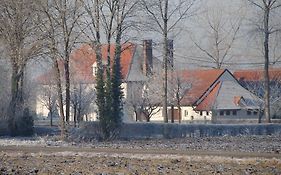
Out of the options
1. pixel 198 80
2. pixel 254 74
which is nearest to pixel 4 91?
pixel 198 80

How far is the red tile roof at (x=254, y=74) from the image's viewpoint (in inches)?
3274

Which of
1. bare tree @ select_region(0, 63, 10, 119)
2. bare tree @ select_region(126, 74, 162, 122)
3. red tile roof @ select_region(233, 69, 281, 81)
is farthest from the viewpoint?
red tile roof @ select_region(233, 69, 281, 81)

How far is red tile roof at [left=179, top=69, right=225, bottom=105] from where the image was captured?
2874 inches

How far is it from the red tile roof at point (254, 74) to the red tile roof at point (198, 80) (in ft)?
30.0

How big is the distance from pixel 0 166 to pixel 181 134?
25.4 metres

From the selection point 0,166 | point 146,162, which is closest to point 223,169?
point 146,162

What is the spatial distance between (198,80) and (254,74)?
15.4 meters

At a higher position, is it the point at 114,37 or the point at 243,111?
the point at 114,37

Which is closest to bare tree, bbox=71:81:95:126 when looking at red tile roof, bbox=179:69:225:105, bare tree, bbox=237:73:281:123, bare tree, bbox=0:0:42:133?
red tile roof, bbox=179:69:225:105

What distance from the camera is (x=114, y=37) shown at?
4325 cm

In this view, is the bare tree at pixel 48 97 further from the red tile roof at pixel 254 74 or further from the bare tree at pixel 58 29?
the bare tree at pixel 58 29

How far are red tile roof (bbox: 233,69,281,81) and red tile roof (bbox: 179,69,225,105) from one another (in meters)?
9.14

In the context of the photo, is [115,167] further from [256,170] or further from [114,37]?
[114,37]

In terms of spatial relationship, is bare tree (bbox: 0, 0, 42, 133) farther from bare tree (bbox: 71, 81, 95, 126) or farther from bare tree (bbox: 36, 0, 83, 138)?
bare tree (bbox: 71, 81, 95, 126)
